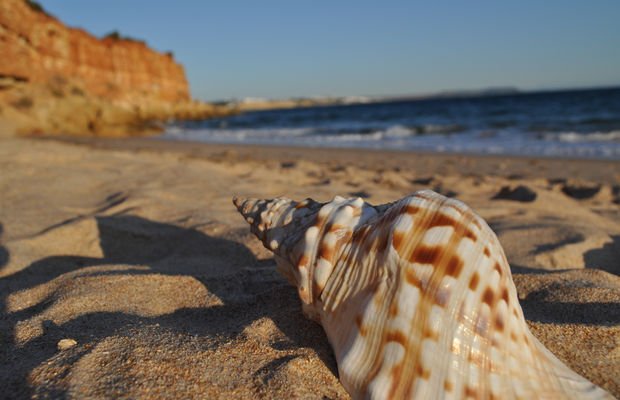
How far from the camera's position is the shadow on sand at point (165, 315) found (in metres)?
1.46

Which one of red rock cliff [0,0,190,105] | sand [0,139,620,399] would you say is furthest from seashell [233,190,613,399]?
red rock cliff [0,0,190,105]

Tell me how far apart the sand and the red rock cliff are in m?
15.4

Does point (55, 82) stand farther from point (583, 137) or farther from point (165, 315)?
point (165, 315)

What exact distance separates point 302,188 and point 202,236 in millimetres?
2031

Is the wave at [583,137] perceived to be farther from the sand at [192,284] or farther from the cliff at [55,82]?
the cliff at [55,82]

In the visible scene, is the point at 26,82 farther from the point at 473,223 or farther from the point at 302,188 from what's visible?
the point at 473,223

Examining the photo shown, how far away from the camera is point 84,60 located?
28.4 metres

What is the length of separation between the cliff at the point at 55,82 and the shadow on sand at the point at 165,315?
13.3m

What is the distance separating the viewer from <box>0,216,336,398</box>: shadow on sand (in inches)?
57.6

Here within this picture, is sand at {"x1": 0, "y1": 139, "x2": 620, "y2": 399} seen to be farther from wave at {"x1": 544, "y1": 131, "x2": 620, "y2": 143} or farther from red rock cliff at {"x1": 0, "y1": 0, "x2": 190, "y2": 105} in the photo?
red rock cliff at {"x1": 0, "y1": 0, "x2": 190, "y2": 105}

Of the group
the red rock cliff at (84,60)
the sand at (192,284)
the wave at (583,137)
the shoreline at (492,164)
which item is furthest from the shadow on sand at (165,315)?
the red rock cliff at (84,60)

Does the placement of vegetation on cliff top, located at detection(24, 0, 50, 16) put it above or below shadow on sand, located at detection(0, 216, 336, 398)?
above

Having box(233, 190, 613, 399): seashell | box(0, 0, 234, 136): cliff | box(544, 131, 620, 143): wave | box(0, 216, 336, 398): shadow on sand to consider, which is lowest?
box(544, 131, 620, 143): wave

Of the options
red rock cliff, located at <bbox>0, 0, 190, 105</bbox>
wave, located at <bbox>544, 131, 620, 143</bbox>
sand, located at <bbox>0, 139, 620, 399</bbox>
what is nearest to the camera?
sand, located at <bbox>0, 139, 620, 399</bbox>
